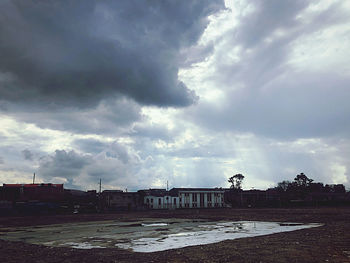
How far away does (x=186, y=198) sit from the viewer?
11912 centimetres

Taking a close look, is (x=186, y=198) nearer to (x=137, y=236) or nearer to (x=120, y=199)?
(x=120, y=199)

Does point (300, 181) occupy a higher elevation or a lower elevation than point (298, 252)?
higher

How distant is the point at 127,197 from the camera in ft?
359

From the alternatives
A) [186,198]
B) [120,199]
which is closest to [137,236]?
[120,199]

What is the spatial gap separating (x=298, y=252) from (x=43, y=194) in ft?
253

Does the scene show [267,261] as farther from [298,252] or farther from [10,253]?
[10,253]

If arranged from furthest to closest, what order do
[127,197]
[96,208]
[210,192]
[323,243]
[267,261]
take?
1. [210,192]
2. [127,197]
3. [96,208]
4. [323,243]
5. [267,261]

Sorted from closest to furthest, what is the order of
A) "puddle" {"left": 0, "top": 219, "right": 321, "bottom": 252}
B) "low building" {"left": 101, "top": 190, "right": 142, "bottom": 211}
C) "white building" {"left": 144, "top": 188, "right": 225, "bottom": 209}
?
"puddle" {"left": 0, "top": 219, "right": 321, "bottom": 252} → "low building" {"left": 101, "top": 190, "right": 142, "bottom": 211} → "white building" {"left": 144, "top": 188, "right": 225, "bottom": 209}

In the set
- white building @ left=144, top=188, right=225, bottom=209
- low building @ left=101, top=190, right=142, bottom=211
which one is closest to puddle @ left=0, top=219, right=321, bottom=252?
low building @ left=101, top=190, right=142, bottom=211

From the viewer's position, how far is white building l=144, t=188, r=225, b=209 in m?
116

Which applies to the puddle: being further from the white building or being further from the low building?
the white building

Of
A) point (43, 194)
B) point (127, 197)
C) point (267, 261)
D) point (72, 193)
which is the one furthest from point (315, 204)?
point (267, 261)

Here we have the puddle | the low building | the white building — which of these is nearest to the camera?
the puddle

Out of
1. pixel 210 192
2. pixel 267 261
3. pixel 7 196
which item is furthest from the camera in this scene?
pixel 210 192
